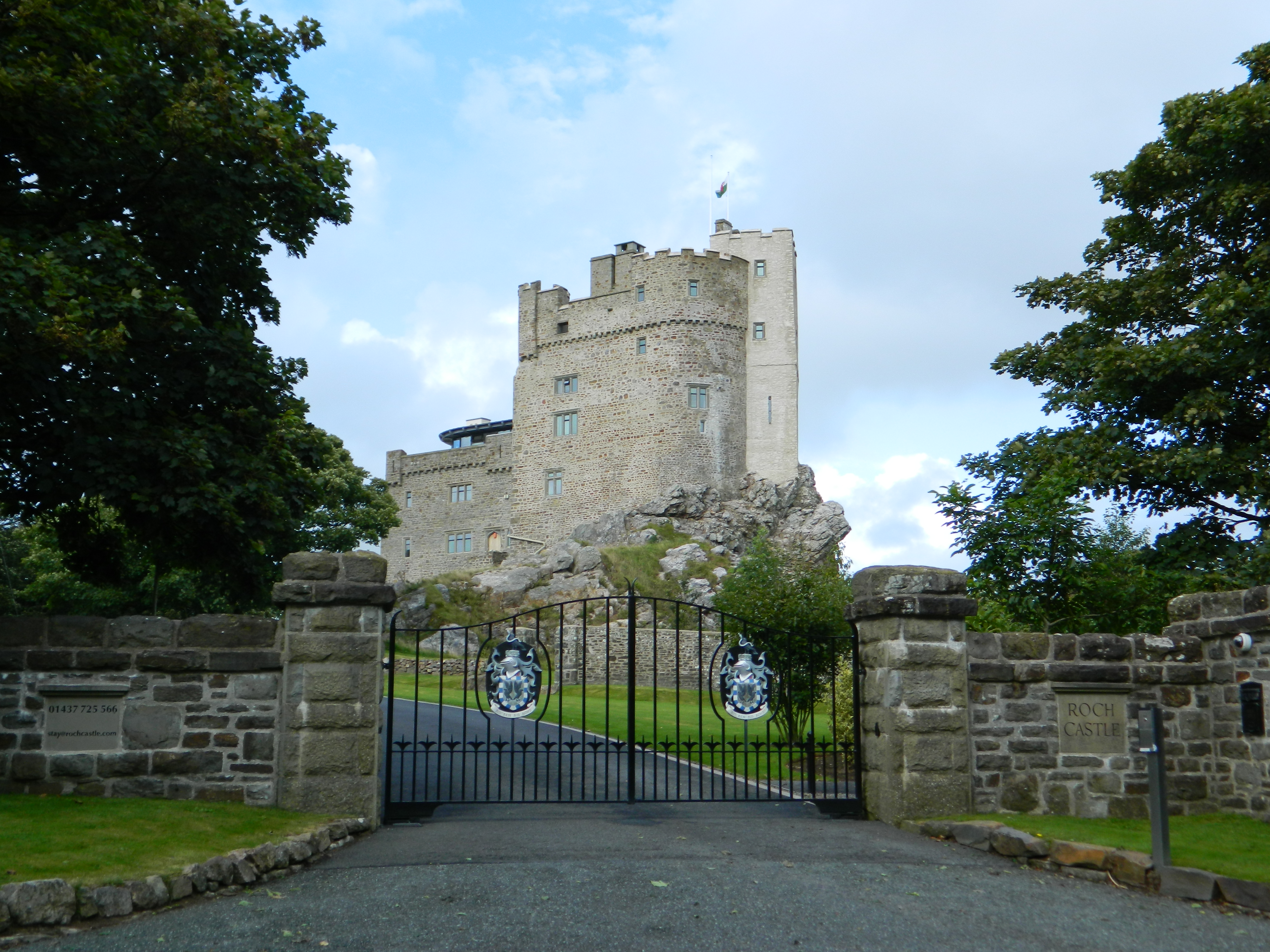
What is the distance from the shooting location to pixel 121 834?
7594mm

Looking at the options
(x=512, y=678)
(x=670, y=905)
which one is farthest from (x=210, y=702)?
(x=670, y=905)

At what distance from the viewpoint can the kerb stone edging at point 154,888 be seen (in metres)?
5.99

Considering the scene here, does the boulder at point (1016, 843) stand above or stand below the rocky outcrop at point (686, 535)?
below

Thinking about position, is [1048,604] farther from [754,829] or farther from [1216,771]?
[754,829]

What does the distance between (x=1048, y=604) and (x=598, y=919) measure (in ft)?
33.9

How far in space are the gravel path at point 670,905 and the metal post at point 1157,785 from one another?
34 cm

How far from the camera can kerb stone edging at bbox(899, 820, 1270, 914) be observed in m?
7.05

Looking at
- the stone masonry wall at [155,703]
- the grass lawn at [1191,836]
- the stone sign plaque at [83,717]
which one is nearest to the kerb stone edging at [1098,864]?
the grass lawn at [1191,836]

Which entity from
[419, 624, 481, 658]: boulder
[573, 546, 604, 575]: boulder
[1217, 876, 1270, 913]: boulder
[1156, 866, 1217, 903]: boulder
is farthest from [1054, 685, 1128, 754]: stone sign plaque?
[573, 546, 604, 575]: boulder

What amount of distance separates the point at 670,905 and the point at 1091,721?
518 cm

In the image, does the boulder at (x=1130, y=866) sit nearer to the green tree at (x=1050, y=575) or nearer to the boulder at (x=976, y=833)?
the boulder at (x=976, y=833)

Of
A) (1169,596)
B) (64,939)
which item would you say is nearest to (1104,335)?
(1169,596)

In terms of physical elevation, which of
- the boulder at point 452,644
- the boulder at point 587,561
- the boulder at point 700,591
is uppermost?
the boulder at point 587,561

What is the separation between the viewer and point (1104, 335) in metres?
21.6
